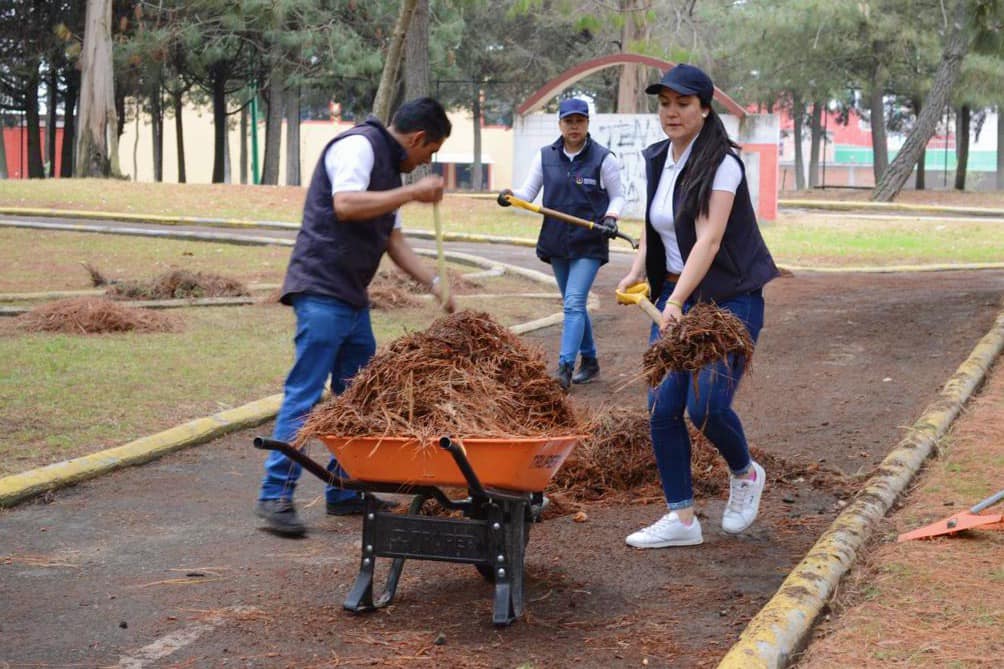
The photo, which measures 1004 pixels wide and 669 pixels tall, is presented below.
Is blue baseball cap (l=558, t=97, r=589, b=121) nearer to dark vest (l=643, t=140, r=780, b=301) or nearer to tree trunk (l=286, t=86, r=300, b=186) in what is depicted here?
dark vest (l=643, t=140, r=780, b=301)

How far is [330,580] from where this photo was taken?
5.30 meters

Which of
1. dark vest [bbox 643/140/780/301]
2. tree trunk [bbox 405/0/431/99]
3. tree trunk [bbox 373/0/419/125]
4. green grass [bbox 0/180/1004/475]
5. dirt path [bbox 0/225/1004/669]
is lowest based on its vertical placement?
dirt path [bbox 0/225/1004/669]

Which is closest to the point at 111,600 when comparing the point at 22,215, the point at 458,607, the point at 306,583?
the point at 306,583

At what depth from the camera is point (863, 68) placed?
44250 mm

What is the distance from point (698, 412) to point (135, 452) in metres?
3.32

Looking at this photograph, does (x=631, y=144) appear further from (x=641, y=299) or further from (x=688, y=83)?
(x=641, y=299)

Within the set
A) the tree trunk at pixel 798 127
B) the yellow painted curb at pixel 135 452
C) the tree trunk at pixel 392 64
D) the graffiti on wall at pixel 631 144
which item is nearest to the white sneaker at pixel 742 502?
the yellow painted curb at pixel 135 452

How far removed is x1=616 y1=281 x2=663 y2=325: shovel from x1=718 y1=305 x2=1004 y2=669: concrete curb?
3.59 ft

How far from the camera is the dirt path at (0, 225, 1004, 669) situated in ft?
14.8

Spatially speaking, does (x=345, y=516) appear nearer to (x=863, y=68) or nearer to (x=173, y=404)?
(x=173, y=404)

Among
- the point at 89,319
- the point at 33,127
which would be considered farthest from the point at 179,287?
the point at 33,127

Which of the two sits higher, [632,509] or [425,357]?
[425,357]

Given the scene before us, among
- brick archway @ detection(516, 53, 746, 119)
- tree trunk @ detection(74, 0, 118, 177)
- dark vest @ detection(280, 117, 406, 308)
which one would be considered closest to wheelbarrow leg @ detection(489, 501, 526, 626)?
dark vest @ detection(280, 117, 406, 308)

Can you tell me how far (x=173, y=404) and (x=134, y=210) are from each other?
18.0m
